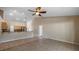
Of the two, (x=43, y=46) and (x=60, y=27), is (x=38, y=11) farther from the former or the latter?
(x=43, y=46)

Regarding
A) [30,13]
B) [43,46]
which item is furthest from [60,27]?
[30,13]

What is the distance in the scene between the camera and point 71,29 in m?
2.11

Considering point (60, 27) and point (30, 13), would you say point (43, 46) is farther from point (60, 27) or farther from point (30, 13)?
point (30, 13)

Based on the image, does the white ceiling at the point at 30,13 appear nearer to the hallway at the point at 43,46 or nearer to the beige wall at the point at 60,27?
the beige wall at the point at 60,27

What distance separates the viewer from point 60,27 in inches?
83.4

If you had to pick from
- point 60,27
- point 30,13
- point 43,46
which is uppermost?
point 30,13

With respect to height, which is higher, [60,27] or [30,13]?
[30,13]

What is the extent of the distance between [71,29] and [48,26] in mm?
446

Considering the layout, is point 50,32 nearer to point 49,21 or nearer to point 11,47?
point 49,21

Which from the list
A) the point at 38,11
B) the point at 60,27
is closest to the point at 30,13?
the point at 38,11

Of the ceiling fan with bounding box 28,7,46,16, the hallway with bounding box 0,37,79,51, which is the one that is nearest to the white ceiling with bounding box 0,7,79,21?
the ceiling fan with bounding box 28,7,46,16

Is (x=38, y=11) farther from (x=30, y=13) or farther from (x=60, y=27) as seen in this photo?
(x=60, y=27)

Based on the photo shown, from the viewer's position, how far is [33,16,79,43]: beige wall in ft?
6.85

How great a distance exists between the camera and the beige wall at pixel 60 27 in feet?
6.85
